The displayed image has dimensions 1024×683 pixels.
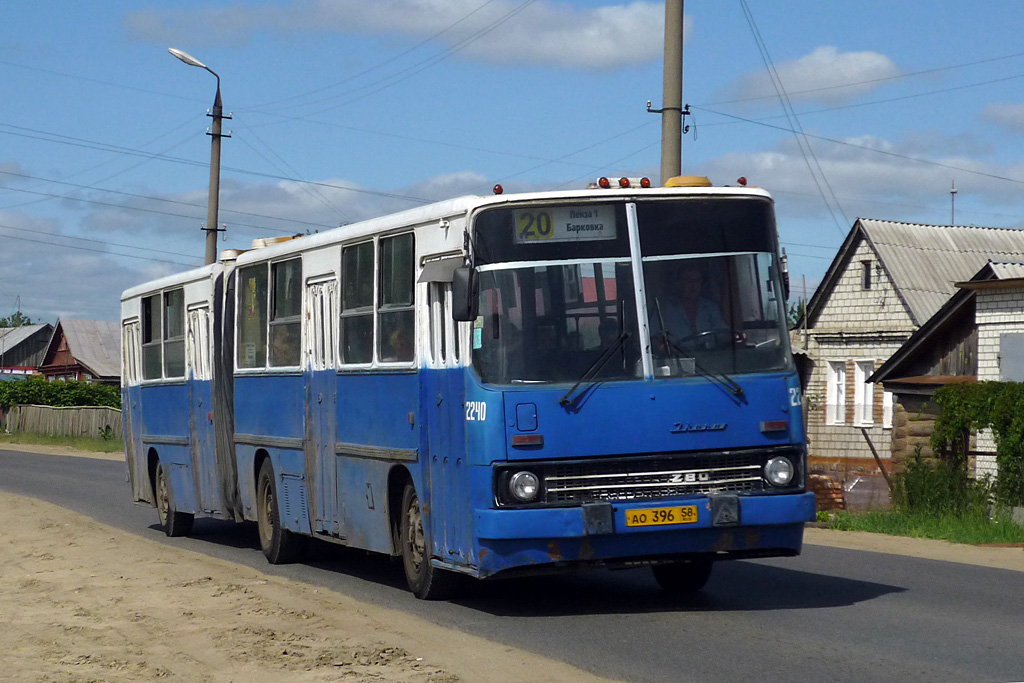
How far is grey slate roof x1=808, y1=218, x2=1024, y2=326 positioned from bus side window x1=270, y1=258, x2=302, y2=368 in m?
30.2

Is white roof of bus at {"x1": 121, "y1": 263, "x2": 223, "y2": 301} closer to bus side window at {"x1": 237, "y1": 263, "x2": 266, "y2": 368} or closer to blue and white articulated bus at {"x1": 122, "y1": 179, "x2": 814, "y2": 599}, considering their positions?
bus side window at {"x1": 237, "y1": 263, "x2": 266, "y2": 368}

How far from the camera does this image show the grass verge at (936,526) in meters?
18.5

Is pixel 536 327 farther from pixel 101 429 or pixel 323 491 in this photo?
pixel 101 429

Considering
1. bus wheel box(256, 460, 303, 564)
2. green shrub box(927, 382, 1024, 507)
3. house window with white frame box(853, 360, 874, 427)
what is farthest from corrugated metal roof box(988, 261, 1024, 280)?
bus wheel box(256, 460, 303, 564)

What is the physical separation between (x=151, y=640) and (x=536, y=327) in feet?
11.0

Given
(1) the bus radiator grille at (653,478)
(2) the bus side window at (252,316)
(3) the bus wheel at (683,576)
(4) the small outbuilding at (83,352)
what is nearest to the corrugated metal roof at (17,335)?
(4) the small outbuilding at (83,352)

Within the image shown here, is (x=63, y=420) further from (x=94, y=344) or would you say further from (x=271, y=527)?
(x=271, y=527)

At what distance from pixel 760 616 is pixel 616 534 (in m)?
1.32

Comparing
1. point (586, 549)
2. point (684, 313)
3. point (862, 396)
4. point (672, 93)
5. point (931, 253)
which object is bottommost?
point (586, 549)

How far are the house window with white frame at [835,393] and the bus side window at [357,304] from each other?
3250 centimetres

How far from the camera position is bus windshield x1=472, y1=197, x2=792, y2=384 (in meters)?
10.4

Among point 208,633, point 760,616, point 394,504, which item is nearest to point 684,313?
point 760,616

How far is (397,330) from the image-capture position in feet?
39.9

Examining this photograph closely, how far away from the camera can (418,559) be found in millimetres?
11969
